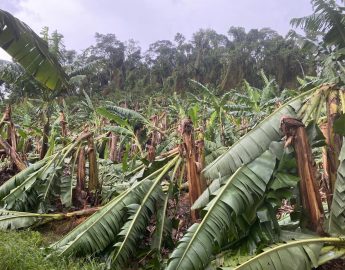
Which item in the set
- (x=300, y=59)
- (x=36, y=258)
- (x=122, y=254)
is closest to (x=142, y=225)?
(x=122, y=254)

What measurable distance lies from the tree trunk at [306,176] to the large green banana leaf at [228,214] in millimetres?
236

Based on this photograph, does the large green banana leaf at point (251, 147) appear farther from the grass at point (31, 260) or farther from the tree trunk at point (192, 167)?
the grass at point (31, 260)

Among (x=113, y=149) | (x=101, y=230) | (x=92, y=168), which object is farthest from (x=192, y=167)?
(x=113, y=149)

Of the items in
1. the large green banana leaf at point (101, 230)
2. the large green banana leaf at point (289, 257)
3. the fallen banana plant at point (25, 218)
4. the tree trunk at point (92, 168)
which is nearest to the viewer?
the large green banana leaf at point (289, 257)

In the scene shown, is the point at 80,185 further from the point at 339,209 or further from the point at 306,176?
the point at 339,209

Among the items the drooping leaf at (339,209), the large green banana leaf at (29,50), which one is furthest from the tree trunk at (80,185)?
the drooping leaf at (339,209)

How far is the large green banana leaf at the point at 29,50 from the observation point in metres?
5.58

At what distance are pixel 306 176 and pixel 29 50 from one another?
14.9 ft

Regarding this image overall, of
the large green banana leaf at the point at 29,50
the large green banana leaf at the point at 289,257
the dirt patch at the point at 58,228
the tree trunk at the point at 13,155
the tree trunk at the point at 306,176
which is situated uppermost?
the large green banana leaf at the point at 29,50

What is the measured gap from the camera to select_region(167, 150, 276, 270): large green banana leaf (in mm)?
3295

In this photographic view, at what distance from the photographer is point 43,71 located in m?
6.34

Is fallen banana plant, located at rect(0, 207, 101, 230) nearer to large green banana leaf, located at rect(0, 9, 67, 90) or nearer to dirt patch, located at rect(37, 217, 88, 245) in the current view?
dirt patch, located at rect(37, 217, 88, 245)

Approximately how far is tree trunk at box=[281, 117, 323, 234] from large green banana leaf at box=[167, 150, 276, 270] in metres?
0.24

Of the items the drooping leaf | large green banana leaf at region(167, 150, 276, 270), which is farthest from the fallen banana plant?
the drooping leaf
